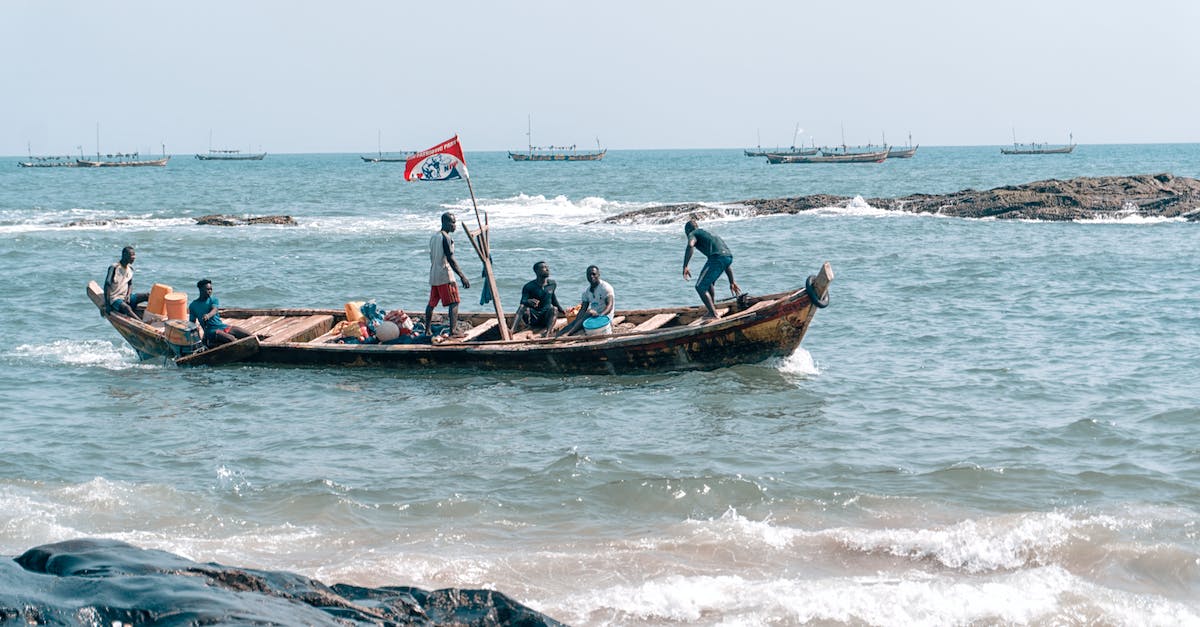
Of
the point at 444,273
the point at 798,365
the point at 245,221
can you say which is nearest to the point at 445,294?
the point at 444,273

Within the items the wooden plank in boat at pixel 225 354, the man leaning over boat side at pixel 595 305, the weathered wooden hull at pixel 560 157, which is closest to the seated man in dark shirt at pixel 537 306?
the man leaning over boat side at pixel 595 305

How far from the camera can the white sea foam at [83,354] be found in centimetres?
1602

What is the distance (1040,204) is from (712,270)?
2781 cm

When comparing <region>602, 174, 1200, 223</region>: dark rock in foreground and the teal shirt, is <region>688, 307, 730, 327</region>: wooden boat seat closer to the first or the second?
the teal shirt

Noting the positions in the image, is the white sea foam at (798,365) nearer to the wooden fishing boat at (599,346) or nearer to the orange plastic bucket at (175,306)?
the wooden fishing boat at (599,346)

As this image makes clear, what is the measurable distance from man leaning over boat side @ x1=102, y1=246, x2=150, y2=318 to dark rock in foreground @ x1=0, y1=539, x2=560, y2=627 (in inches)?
386

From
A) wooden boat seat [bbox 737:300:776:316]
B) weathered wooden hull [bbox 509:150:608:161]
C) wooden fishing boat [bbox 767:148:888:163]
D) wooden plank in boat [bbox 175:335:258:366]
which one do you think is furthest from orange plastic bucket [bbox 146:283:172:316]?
weathered wooden hull [bbox 509:150:608:161]

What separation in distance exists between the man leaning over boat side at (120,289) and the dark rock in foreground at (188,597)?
980cm

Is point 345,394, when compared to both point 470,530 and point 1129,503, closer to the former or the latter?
point 470,530

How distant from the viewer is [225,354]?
15078 mm

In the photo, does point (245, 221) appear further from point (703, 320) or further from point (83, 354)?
point (703, 320)

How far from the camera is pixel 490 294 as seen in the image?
14.9 m

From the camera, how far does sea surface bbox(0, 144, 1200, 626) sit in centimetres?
814

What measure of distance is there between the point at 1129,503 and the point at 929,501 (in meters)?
1.67
